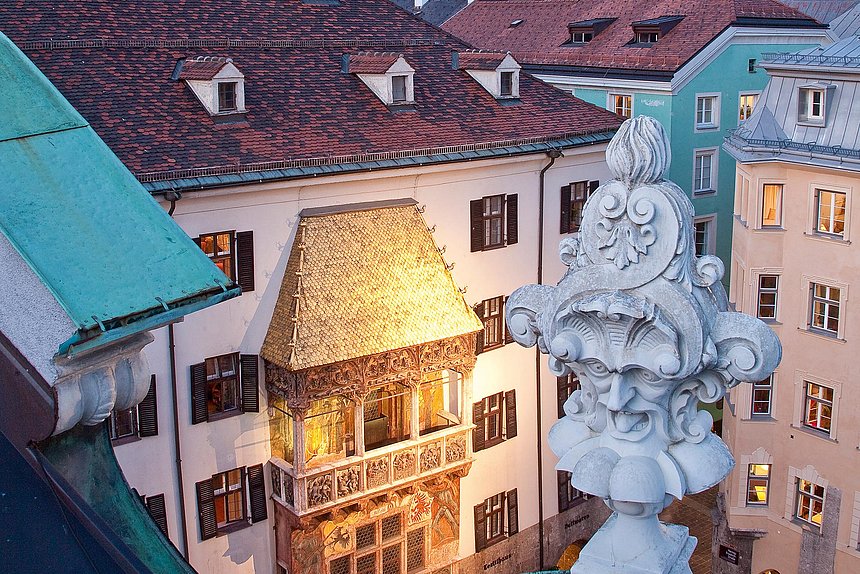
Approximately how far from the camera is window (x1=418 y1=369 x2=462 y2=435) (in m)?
33.6

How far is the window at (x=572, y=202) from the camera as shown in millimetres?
37188

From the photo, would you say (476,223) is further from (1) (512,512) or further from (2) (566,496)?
(2) (566,496)

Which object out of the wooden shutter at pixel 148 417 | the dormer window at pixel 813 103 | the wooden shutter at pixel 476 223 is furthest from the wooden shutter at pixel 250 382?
the dormer window at pixel 813 103

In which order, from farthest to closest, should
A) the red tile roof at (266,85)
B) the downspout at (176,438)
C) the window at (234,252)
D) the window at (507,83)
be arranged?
the window at (507,83) → the red tile roof at (266,85) → the window at (234,252) → the downspout at (176,438)

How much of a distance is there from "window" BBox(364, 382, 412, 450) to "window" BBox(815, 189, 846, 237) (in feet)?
41.8

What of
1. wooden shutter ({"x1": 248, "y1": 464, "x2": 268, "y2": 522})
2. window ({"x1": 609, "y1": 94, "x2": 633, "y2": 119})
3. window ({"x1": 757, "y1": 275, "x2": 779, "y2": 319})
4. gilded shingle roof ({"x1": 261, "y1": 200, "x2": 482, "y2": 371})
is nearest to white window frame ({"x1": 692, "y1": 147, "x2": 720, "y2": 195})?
window ({"x1": 609, "y1": 94, "x2": 633, "y2": 119})

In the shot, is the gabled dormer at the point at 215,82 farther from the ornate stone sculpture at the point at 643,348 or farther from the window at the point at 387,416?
the ornate stone sculpture at the point at 643,348

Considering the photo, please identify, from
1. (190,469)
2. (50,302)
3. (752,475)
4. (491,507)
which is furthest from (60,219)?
(752,475)

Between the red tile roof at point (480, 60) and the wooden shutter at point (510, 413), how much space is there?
9.69 m

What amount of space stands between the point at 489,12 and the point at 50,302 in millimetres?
61046

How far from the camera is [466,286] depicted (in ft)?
113

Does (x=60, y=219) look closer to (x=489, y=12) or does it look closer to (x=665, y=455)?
(x=665, y=455)

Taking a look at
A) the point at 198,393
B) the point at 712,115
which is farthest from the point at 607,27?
the point at 198,393

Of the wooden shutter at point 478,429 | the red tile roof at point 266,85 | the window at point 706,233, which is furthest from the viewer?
the window at point 706,233
